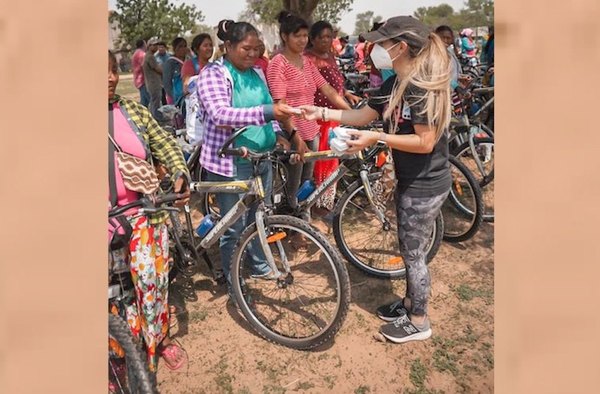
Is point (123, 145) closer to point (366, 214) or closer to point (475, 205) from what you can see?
point (366, 214)

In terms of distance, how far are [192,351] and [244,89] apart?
5.59ft

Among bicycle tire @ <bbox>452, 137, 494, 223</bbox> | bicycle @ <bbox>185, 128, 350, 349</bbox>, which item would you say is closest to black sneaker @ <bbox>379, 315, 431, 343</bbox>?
bicycle @ <bbox>185, 128, 350, 349</bbox>

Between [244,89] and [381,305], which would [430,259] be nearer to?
[381,305]

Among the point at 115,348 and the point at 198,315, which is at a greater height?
the point at 115,348

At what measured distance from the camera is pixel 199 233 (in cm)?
343

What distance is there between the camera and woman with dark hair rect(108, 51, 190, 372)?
2301mm

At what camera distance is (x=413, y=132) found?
8.54ft

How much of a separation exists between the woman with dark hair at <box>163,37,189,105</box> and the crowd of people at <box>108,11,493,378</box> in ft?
13.6

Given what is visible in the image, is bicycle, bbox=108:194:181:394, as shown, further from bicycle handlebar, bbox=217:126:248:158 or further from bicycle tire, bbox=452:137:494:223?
bicycle tire, bbox=452:137:494:223

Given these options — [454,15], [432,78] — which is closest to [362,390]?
[432,78]

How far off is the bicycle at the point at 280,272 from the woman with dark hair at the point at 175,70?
4.92m

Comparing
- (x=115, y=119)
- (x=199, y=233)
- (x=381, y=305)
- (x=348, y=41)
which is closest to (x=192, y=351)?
(x=199, y=233)

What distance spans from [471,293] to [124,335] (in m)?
2.60

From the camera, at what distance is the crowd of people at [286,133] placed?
2424mm
